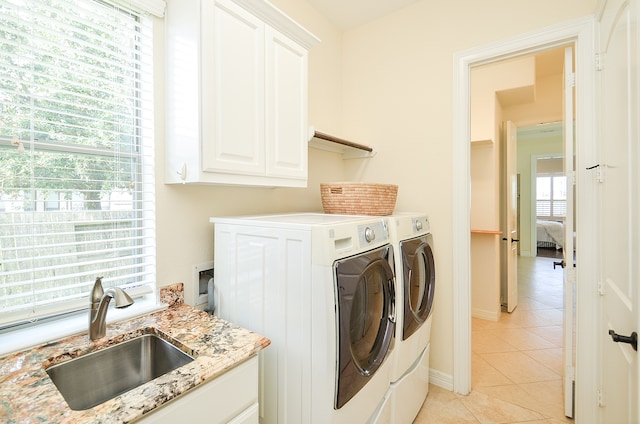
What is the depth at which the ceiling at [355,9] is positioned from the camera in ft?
7.53

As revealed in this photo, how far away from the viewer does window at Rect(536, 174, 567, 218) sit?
7516mm

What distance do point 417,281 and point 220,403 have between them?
130 cm

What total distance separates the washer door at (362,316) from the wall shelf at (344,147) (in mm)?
964

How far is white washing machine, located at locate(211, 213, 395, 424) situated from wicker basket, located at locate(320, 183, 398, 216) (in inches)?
11.9

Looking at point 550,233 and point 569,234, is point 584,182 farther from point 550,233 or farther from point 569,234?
point 550,233

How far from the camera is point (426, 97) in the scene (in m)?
2.24

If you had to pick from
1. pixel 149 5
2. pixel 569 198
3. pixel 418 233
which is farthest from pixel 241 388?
pixel 569 198

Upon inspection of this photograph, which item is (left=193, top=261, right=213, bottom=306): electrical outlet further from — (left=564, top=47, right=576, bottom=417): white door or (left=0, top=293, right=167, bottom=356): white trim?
(left=564, top=47, right=576, bottom=417): white door

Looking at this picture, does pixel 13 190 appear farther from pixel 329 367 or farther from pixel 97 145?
pixel 329 367

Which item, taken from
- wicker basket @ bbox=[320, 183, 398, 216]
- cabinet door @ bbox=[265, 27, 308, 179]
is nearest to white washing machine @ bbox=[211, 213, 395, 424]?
wicker basket @ bbox=[320, 183, 398, 216]

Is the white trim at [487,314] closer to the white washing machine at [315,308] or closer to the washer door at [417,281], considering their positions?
the washer door at [417,281]

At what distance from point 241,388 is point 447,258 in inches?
65.5

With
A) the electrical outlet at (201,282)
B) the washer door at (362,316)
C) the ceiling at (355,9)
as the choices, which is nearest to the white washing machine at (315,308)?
the washer door at (362,316)

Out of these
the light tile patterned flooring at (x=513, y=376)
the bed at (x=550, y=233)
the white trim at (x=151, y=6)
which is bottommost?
the light tile patterned flooring at (x=513, y=376)
